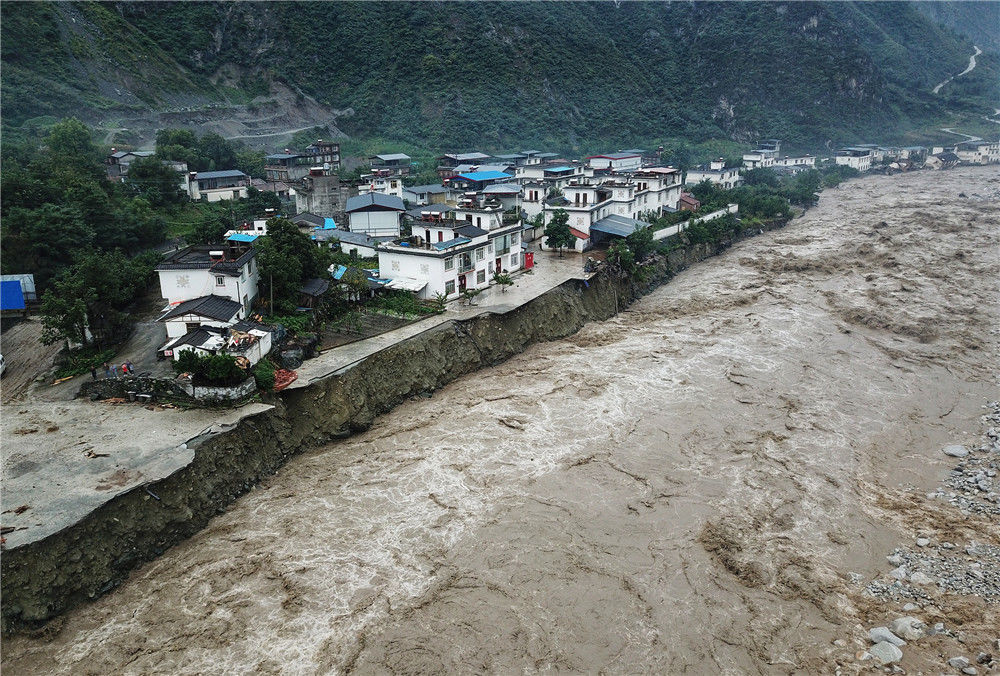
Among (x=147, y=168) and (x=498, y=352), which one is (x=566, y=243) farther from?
(x=147, y=168)

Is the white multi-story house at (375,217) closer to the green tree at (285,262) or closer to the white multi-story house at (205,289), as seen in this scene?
the green tree at (285,262)

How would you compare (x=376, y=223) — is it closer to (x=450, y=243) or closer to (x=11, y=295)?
(x=450, y=243)

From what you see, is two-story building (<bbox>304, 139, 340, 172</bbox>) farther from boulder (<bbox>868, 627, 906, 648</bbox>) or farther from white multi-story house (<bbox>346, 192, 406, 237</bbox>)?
boulder (<bbox>868, 627, 906, 648</bbox>)

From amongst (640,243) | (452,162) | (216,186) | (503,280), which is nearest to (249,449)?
(503,280)

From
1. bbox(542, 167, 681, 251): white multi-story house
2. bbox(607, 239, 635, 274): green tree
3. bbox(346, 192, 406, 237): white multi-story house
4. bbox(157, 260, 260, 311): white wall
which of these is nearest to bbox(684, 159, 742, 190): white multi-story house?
bbox(542, 167, 681, 251): white multi-story house

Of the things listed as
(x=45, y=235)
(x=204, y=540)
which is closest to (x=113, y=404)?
(x=204, y=540)

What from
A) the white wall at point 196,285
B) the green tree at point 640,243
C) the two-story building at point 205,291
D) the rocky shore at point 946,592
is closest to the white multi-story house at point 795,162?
the green tree at point 640,243
